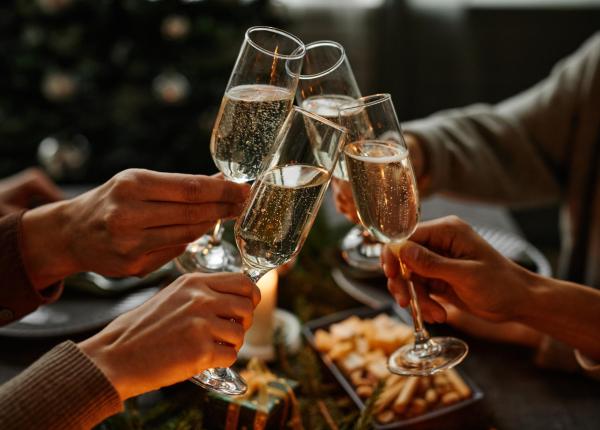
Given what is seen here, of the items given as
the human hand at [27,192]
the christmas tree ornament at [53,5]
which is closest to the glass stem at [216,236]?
the human hand at [27,192]

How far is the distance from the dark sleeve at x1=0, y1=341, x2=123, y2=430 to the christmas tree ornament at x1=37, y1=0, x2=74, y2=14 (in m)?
2.57

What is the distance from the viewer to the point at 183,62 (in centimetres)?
331

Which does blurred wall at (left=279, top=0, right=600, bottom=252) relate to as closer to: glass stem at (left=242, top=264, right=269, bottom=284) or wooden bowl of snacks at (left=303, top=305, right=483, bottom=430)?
wooden bowl of snacks at (left=303, top=305, right=483, bottom=430)

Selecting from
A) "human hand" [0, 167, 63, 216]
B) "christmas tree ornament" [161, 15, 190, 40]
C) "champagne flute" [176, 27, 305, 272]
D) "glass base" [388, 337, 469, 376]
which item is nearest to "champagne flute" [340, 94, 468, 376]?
"glass base" [388, 337, 469, 376]

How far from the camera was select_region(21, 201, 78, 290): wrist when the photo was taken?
3.76ft

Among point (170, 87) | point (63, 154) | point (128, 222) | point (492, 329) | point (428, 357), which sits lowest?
point (63, 154)

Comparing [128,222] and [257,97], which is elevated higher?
[257,97]

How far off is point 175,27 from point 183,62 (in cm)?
27

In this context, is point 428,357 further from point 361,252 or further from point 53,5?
point 53,5

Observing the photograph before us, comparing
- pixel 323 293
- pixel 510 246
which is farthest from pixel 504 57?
pixel 323 293

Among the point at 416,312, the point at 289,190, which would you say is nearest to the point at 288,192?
the point at 289,190

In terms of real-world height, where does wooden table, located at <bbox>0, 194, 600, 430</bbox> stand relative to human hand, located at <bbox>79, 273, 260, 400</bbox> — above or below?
below

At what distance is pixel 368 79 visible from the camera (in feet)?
14.3

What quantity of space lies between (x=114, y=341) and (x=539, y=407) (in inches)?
31.7
